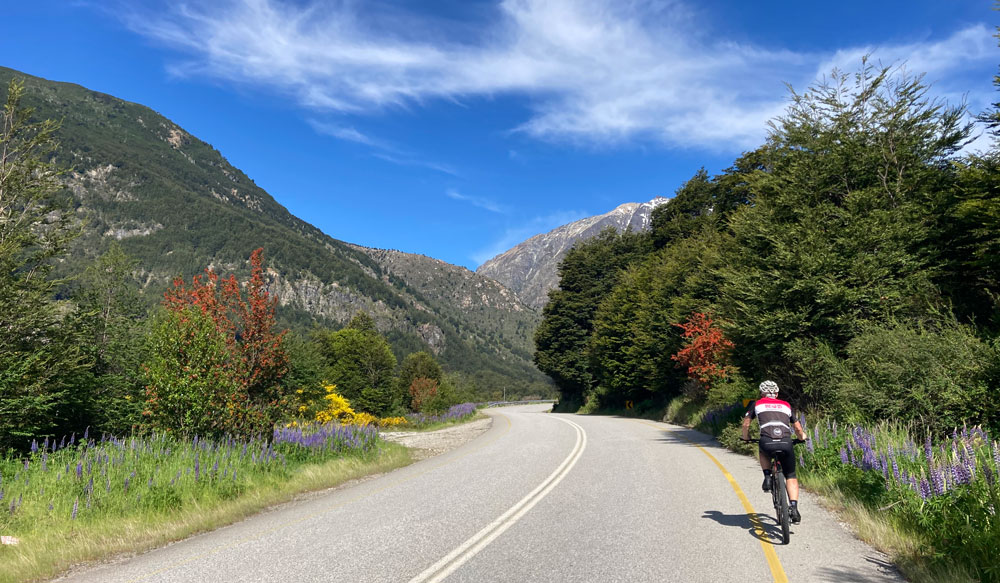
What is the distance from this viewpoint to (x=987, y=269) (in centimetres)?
1373

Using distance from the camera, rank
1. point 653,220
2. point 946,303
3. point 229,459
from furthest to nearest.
Result: point 653,220 → point 946,303 → point 229,459

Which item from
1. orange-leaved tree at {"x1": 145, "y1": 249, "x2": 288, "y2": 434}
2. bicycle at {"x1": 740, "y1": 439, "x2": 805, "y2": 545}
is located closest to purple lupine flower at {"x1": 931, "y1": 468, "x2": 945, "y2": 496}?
bicycle at {"x1": 740, "y1": 439, "x2": 805, "y2": 545}

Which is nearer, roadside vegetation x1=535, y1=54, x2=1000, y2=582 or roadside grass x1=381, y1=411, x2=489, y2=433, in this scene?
roadside vegetation x1=535, y1=54, x2=1000, y2=582

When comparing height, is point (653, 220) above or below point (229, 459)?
above

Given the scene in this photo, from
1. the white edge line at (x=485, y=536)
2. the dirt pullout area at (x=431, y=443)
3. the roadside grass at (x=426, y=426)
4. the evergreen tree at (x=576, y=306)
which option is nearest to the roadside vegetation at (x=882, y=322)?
the white edge line at (x=485, y=536)

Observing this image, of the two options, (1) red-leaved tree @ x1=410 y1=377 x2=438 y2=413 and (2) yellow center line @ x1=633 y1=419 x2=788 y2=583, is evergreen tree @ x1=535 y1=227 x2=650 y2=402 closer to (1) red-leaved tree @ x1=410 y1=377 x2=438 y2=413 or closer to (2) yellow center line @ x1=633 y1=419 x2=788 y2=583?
(1) red-leaved tree @ x1=410 y1=377 x2=438 y2=413

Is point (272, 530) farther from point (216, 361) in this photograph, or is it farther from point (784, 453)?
point (784, 453)

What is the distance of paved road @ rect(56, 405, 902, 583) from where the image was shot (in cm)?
548

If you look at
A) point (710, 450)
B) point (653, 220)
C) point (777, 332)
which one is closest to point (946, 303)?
point (777, 332)

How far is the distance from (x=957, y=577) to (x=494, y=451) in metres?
12.9

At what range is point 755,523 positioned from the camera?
293 inches

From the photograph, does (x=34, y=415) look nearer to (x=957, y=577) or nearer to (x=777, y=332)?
(x=957, y=577)

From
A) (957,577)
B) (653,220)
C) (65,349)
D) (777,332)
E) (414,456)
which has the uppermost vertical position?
(653,220)

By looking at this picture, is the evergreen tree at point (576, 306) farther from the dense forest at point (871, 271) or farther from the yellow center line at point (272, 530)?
the yellow center line at point (272, 530)
